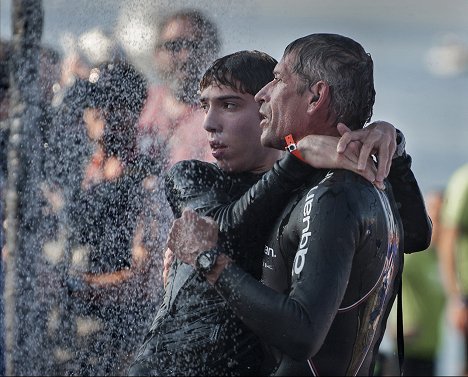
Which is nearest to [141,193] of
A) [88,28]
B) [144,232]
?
[144,232]

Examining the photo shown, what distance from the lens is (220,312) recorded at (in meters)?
3.30

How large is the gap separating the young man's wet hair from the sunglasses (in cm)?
126

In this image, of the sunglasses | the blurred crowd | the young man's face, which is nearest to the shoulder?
the young man's face

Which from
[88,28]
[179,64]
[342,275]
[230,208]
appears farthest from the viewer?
[88,28]

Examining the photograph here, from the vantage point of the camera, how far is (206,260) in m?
3.05

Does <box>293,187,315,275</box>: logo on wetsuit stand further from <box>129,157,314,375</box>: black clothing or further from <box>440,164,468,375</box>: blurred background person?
<box>440,164,468,375</box>: blurred background person

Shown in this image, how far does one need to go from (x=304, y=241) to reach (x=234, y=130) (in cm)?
59

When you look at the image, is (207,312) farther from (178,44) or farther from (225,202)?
(178,44)

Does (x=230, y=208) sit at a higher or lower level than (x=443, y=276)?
higher

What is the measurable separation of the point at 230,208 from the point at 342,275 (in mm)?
428

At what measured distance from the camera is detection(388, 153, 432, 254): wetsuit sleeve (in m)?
3.46

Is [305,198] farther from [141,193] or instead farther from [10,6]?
[10,6]

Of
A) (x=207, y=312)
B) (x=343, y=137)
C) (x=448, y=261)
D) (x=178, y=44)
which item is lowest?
(x=448, y=261)

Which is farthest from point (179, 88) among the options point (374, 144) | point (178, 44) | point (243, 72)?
→ point (374, 144)
